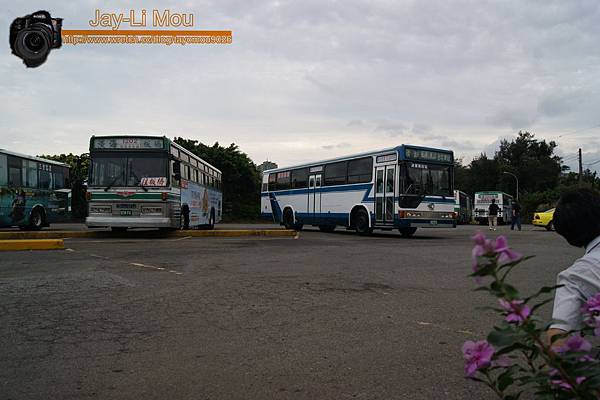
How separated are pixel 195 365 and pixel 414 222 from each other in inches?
Result: 576

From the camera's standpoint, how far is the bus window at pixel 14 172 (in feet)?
58.5

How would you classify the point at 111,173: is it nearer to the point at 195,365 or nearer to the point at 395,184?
the point at 395,184

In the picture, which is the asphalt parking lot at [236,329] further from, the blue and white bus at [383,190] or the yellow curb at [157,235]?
the blue and white bus at [383,190]

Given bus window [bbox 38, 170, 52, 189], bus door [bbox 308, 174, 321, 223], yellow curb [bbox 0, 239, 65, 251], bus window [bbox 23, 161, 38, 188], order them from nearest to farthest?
yellow curb [bbox 0, 239, 65, 251]
bus window [bbox 23, 161, 38, 188]
bus window [bbox 38, 170, 52, 189]
bus door [bbox 308, 174, 321, 223]

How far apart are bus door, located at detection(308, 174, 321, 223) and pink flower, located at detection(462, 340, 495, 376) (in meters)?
20.4

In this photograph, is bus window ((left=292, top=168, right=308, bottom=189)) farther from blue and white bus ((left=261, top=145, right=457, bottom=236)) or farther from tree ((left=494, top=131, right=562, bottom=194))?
tree ((left=494, top=131, right=562, bottom=194))

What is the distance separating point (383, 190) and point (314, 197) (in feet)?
15.7

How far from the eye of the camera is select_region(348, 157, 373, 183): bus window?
19.3 meters

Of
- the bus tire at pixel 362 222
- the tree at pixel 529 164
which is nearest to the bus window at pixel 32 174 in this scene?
the bus tire at pixel 362 222

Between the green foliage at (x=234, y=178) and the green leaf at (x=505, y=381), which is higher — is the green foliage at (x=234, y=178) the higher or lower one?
the higher one

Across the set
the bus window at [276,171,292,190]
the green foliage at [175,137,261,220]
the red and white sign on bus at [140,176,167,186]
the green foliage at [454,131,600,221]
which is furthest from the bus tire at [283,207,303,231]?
the green foliage at [454,131,600,221]

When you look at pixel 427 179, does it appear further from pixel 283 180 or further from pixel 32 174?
pixel 32 174

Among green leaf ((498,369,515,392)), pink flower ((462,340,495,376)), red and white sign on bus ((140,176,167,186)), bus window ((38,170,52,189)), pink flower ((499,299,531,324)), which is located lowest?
green leaf ((498,369,515,392))

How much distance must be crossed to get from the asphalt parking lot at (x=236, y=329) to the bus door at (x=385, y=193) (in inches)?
345
